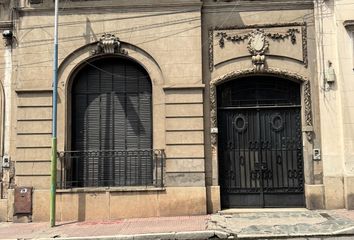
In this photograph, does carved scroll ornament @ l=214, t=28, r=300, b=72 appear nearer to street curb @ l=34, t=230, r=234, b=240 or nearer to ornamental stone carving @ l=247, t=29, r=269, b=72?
ornamental stone carving @ l=247, t=29, r=269, b=72

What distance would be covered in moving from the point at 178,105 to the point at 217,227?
362 centimetres

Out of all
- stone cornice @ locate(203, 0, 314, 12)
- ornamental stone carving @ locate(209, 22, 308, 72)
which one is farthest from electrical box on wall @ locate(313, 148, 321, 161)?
stone cornice @ locate(203, 0, 314, 12)

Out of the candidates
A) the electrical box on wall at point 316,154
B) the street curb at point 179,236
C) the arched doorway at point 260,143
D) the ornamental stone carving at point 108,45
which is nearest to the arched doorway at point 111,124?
the ornamental stone carving at point 108,45

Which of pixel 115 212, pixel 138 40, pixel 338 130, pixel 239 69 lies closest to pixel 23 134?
pixel 115 212

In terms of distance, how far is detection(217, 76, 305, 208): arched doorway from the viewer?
11.9 m

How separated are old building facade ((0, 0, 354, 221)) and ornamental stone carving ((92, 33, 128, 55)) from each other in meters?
0.03

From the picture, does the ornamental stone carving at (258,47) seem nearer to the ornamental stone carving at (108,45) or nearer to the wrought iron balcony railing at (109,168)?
the ornamental stone carving at (108,45)

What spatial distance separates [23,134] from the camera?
11.8m

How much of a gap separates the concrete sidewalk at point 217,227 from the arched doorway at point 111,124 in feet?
4.84

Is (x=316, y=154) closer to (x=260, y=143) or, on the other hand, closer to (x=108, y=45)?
(x=260, y=143)

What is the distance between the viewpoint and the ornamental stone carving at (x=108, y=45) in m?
11.9

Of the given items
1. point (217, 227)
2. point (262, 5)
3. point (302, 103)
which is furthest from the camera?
point (262, 5)

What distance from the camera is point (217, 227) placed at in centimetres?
970

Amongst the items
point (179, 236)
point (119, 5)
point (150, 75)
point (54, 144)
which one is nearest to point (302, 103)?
point (150, 75)
